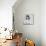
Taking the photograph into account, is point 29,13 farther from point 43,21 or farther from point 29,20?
point 43,21

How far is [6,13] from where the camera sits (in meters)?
4.38

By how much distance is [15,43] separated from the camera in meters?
3.23

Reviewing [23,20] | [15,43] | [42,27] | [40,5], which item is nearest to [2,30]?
[15,43]

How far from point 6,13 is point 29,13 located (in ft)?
4.81

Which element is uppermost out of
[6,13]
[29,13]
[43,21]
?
[29,13]

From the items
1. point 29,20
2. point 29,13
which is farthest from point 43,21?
point 29,13

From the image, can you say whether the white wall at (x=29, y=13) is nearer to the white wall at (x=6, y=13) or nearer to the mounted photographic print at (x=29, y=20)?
the mounted photographic print at (x=29, y=20)

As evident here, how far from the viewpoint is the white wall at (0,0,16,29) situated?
4340mm

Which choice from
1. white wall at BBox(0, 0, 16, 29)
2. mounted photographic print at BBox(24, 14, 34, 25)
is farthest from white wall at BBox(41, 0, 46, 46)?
white wall at BBox(0, 0, 16, 29)

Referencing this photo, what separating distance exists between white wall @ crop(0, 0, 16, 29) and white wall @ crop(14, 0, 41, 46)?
112 cm

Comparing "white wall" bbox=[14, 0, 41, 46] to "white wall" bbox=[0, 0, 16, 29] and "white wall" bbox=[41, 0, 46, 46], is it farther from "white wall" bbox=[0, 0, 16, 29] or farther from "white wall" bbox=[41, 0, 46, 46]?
"white wall" bbox=[0, 0, 16, 29]

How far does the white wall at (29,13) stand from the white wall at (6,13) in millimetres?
1117

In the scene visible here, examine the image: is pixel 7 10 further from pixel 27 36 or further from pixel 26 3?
pixel 27 36

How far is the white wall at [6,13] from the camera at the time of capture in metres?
4.34
